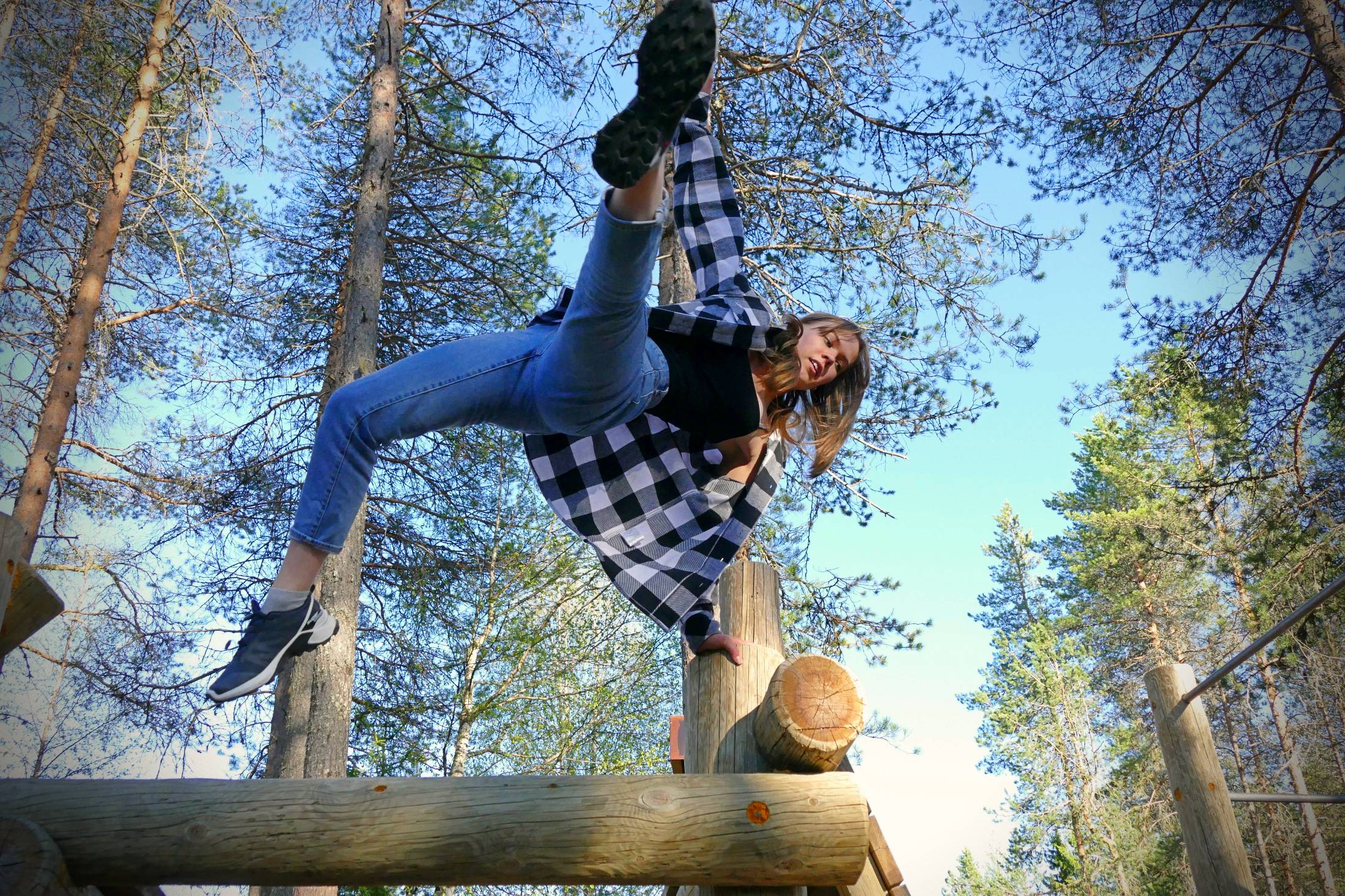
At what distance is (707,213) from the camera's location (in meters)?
3.23

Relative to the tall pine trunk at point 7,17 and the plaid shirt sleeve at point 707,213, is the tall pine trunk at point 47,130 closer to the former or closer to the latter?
the tall pine trunk at point 7,17

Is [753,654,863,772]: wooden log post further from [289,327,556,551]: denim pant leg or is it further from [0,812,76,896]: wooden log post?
[0,812,76,896]: wooden log post

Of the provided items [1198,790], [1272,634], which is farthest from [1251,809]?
[1272,634]

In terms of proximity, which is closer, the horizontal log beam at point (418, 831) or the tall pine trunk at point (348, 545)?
the horizontal log beam at point (418, 831)

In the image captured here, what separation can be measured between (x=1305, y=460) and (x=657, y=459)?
22.5 feet

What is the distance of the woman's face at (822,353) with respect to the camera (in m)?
3.02

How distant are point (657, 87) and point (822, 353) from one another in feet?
4.66

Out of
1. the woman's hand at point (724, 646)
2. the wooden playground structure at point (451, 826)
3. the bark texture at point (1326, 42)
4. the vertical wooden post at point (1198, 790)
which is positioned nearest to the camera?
the wooden playground structure at point (451, 826)

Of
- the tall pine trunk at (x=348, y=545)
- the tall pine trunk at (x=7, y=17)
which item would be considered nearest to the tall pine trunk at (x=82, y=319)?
the tall pine trunk at (x=7, y=17)

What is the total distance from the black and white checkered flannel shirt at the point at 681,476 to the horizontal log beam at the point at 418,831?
29.2 inches

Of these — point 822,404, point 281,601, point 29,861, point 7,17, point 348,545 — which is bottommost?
point 29,861

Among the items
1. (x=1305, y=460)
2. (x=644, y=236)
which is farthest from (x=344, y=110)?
(x=1305, y=460)

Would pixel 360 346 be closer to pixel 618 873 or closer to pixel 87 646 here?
pixel 87 646

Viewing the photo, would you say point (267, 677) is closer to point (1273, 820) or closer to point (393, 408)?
point (393, 408)
